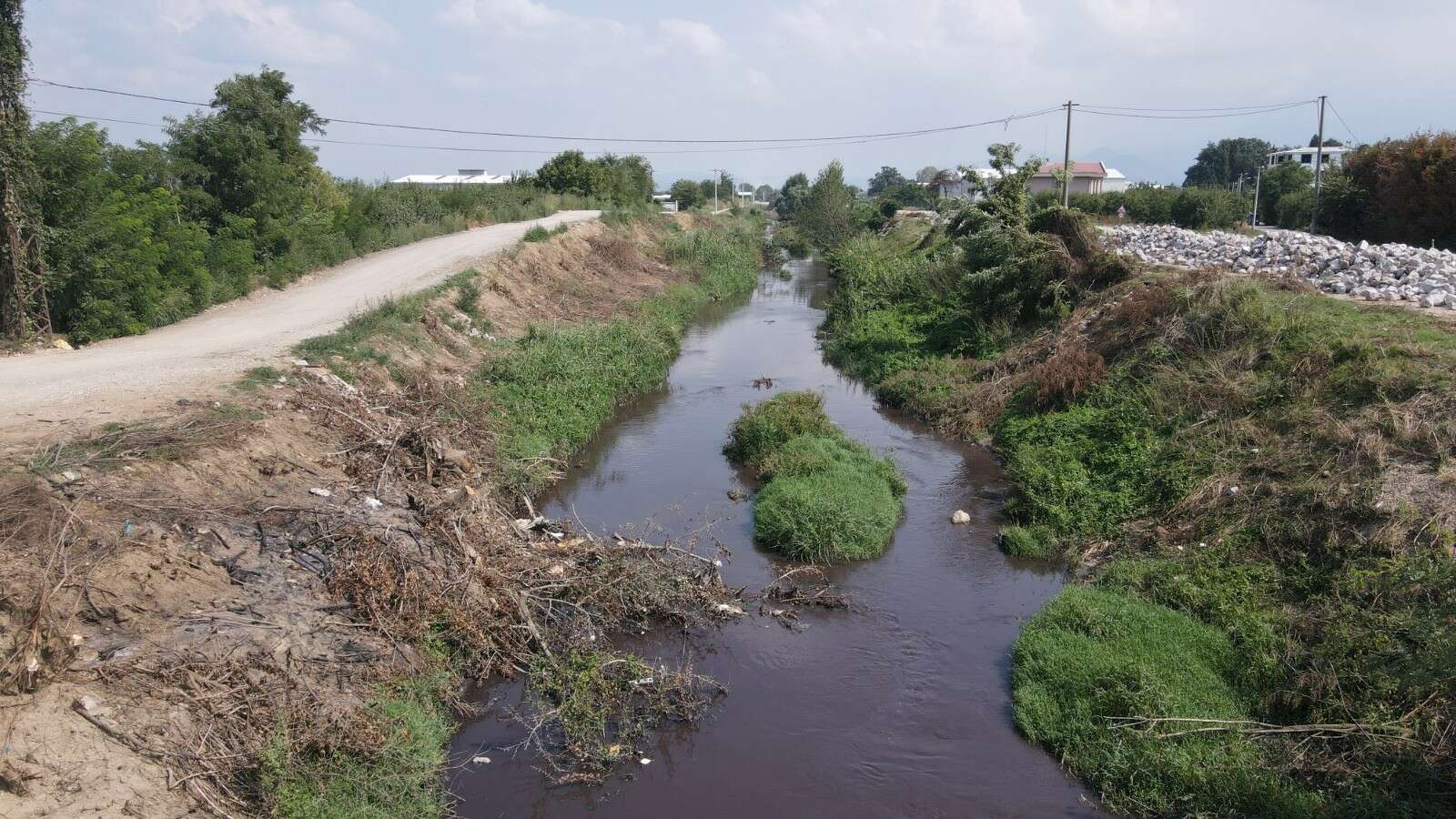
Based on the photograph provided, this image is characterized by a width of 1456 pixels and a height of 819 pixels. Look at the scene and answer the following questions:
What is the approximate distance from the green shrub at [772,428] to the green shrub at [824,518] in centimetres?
203

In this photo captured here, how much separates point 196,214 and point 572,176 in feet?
113

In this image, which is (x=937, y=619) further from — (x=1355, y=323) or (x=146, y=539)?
(x=1355, y=323)

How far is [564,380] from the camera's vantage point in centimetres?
1819

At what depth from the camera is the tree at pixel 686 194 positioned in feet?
294

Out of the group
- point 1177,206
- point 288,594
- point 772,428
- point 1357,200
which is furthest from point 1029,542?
point 1177,206

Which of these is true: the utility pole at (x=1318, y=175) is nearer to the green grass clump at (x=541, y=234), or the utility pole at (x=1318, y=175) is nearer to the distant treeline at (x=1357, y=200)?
the distant treeline at (x=1357, y=200)

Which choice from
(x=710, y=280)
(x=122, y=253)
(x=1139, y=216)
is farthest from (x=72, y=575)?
(x=1139, y=216)

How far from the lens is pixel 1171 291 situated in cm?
1728

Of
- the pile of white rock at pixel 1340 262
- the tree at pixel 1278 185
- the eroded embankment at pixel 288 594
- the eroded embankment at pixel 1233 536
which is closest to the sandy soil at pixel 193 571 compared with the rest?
the eroded embankment at pixel 288 594

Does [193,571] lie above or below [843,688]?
above

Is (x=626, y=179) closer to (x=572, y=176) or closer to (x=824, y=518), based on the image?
(x=572, y=176)

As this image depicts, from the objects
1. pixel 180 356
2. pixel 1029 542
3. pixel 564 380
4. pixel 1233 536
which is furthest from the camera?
pixel 564 380

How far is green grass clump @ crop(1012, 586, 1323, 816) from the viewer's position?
734 centimetres

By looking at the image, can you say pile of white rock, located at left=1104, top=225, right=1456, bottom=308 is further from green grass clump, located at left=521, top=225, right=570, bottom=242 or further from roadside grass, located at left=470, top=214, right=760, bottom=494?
green grass clump, located at left=521, top=225, right=570, bottom=242
